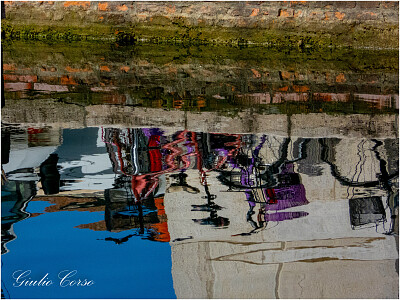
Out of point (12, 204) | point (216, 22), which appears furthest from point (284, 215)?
point (216, 22)

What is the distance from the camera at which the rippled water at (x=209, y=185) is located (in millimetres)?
1638

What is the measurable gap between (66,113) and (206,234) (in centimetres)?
136

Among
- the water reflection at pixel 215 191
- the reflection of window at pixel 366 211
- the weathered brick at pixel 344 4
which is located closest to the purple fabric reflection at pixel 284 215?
the water reflection at pixel 215 191

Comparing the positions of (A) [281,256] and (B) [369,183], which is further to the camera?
(B) [369,183]

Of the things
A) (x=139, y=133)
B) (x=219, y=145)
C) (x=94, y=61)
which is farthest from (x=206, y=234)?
(x=94, y=61)

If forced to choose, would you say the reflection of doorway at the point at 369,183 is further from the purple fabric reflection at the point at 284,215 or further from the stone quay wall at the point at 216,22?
the stone quay wall at the point at 216,22

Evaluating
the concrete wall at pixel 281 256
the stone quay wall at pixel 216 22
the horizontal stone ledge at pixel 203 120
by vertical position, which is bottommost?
the concrete wall at pixel 281 256

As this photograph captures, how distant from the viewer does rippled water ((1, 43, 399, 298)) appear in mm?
1638

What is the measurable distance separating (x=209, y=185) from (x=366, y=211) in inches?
23.5

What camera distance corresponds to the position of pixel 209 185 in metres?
2.10

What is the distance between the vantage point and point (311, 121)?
2.85 metres

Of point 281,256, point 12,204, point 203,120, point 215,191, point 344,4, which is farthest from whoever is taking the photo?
point 344,4

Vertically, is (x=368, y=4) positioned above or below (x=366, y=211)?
above

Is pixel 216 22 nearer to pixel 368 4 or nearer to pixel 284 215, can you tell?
pixel 368 4
